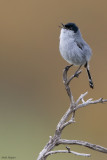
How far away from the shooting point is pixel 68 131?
21.1 ft

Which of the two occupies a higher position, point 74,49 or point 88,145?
point 74,49

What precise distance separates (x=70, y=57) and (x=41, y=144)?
2.99 m

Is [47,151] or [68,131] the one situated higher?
[68,131]

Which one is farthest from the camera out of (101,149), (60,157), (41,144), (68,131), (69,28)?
(68,131)

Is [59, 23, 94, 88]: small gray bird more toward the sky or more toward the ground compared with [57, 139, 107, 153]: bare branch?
more toward the sky

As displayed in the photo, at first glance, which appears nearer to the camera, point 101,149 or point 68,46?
point 101,149

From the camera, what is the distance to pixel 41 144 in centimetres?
603

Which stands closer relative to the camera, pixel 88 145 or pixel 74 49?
pixel 88 145

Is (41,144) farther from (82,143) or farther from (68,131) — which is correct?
(82,143)

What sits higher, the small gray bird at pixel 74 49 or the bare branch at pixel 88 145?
the small gray bird at pixel 74 49

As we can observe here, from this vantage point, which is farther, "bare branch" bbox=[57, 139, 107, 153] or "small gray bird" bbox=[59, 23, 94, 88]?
"small gray bird" bbox=[59, 23, 94, 88]

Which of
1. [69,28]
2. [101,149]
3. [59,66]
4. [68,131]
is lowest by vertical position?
[101,149]

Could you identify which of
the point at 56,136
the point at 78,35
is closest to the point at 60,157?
the point at 78,35

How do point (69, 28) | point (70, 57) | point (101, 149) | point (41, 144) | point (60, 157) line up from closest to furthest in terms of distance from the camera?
point (101, 149), point (70, 57), point (69, 28), point (60, 157), point (41, 144)
